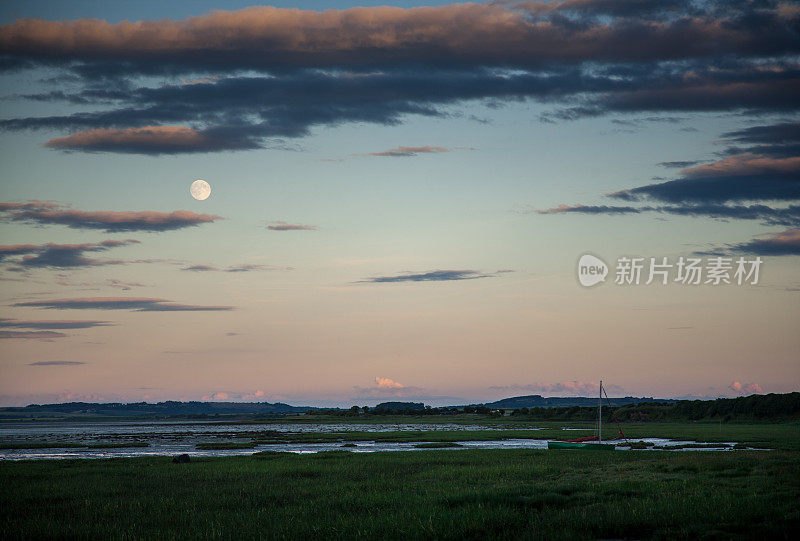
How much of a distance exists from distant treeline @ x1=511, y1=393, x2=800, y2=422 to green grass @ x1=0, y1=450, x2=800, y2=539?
9155cm

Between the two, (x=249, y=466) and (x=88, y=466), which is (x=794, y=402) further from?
(x=88, y=466)

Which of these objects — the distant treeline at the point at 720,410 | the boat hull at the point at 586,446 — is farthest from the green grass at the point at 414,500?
the distant treeline at the point at 720,410

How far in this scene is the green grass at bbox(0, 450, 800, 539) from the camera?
18.8 m

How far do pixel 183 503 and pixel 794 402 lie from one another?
118214 millimetres

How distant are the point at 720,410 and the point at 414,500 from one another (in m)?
121

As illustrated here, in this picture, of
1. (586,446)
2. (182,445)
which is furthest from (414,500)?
(182,445)

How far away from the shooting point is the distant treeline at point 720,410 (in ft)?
378

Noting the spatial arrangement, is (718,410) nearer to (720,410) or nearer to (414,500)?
(720,410)

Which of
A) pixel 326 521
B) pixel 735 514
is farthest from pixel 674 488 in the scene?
pixel 326 521

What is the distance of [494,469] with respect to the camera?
37.2m

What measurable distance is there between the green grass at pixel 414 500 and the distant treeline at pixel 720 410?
9155cm

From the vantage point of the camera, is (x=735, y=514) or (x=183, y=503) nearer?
(x=735, y=514)

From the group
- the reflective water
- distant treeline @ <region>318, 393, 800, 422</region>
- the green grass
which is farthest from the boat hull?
distant treeline @ <region>318, 393, 800, 422</region>

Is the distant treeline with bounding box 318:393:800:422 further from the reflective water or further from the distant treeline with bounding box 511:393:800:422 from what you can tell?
the reflective water
